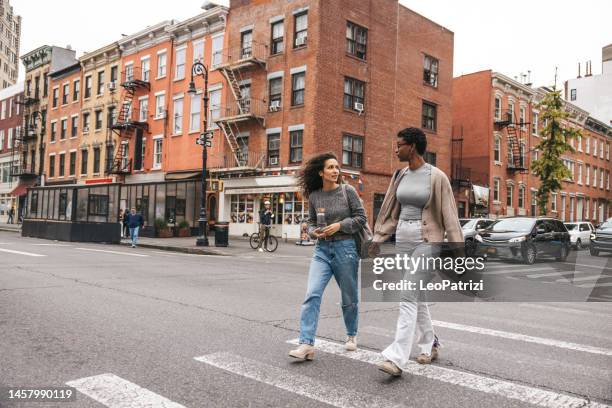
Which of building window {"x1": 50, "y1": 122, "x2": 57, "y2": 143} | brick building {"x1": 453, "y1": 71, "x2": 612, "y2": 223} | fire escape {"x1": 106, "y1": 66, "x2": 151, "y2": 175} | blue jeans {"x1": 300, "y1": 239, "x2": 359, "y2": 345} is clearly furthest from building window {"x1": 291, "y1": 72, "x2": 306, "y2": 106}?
building window {"x1": 50, "y1": 122, "x2": 57, "y2": 143}

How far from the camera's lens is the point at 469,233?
71.2 feet

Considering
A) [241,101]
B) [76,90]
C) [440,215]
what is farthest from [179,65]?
[440,215]

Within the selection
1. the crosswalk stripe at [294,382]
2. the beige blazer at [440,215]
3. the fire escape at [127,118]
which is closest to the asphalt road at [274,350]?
the crosswalk stripe at [294,382]

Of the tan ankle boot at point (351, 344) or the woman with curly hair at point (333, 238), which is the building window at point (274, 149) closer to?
the woman with curly hair at point (333, 238)

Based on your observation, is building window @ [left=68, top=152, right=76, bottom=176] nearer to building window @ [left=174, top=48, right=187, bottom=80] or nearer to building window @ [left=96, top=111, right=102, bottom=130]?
building window @ [left=96, top=111, right=102, bottom=130]

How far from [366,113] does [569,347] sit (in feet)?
82.4

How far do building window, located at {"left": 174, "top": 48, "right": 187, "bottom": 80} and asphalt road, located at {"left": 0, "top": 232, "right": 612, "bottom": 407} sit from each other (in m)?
28.0

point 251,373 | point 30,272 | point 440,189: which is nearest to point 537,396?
point 440,189

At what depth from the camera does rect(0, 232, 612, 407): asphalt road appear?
3830mm

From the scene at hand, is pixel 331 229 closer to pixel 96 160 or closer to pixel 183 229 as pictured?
pixel 183 229

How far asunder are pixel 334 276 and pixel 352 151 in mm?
24423

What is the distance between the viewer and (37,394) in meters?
3.72

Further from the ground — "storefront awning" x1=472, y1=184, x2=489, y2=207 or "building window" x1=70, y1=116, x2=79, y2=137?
"building window" x1=70, y1=116, x2=79, y2=137

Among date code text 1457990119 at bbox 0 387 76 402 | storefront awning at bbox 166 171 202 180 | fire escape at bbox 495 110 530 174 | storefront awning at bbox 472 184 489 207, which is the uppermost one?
fire escape at bbox 495 110 530 174
